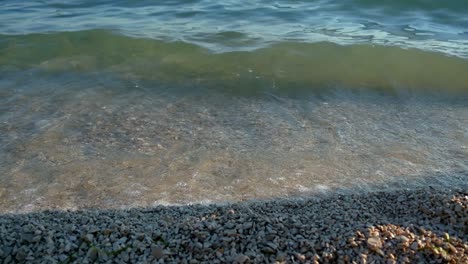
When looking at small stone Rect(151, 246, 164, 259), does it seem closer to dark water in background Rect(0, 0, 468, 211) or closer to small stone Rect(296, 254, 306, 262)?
small stone Rect(296, 254, 306, 262)

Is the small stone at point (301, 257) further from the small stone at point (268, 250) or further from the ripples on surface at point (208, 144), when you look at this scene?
the ripples on surface at point (208, 144)

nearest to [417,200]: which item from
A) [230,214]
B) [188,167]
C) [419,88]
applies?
[230,214]

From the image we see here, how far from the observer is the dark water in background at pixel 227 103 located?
15.4 feet

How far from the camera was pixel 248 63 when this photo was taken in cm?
811

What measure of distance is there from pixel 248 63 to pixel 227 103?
171cm

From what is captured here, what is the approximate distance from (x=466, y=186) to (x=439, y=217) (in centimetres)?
95

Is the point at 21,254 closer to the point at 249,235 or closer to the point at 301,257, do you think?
the point at 249,235

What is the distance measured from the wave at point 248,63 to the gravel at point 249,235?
136 inches

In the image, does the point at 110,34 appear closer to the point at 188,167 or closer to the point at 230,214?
the point at 188,167

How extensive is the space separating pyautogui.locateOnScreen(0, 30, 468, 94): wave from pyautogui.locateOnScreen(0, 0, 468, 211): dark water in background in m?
0.03

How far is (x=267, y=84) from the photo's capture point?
725 cm

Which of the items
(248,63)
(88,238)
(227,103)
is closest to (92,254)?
(88,238)

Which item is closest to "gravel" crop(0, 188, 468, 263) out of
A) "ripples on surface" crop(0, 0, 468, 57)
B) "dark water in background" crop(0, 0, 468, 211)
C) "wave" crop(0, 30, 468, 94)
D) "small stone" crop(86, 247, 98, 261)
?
"small stone" crop(86, 247, 98, 261)

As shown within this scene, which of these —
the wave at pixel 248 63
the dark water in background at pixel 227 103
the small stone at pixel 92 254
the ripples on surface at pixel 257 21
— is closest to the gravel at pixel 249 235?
the small stone at pixel 92 254
